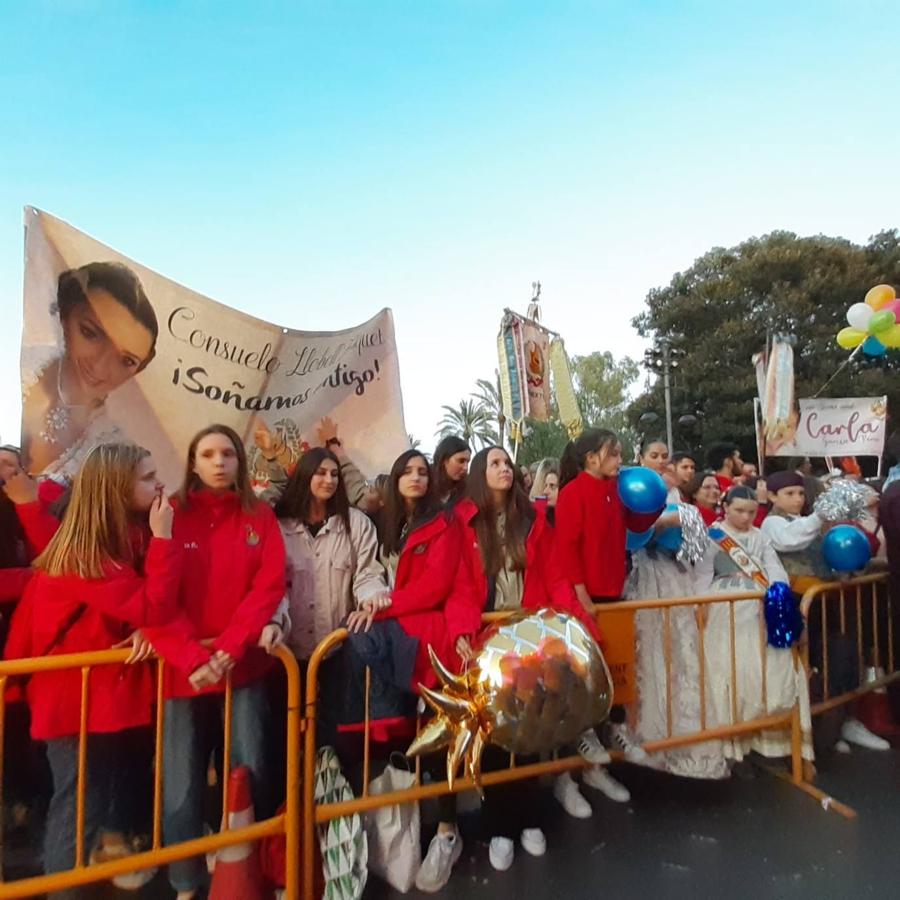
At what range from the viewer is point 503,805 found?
368 cm

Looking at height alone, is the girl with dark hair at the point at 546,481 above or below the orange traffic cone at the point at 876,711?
above

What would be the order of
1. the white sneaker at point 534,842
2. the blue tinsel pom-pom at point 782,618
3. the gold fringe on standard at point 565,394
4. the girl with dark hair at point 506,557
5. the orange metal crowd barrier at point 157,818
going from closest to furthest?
the orange metal crowd barrier at point 157,818, the white sneaker at point 534,842, the girl with dark hair at point 506,557, the blue tinsel pom-pom at point 782,618, the gold fringe on standard at point 565,394

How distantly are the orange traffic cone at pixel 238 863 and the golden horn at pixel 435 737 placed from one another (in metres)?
0.64

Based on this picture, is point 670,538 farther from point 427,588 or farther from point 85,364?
point 85,364

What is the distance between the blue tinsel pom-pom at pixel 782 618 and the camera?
380cm

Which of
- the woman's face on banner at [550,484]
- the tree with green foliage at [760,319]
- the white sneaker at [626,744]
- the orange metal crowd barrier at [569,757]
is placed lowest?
the white sneaker at [626,744]

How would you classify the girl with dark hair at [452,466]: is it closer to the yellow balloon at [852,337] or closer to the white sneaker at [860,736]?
the white sneaker at [860,736]

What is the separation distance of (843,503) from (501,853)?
3015 mm

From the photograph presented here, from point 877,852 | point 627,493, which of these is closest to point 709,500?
point 627,493

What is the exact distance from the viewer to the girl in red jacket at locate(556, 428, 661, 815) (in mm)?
3657

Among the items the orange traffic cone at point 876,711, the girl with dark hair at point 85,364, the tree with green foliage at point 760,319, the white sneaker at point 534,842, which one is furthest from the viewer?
the tree with green foliage at point 760,319

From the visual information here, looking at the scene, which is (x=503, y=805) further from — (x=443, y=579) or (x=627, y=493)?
(x=627, y=493)

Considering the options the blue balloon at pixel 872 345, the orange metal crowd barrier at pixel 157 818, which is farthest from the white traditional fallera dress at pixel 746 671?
the blue balloon at pixel 872 345

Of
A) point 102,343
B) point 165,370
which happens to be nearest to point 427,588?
point 165,370
